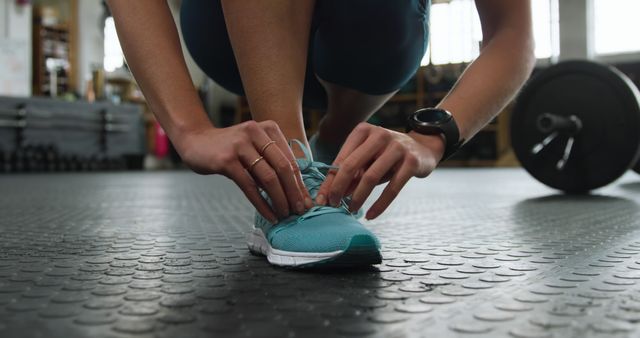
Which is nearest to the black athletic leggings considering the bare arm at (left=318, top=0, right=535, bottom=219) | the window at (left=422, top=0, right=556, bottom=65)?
the bare arm at (left=318, top=0, right=535, bottom=219)

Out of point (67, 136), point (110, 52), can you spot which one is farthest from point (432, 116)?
point (110, 52)

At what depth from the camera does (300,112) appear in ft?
2.23

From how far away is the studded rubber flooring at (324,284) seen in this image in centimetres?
41

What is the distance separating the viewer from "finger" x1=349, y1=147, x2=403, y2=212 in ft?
1.80

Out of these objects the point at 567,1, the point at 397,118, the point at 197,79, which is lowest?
the point at 397,118

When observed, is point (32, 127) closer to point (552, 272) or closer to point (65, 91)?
point (65, 91)

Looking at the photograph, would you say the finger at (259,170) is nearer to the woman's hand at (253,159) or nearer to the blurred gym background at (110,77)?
the woman's hand at (253,159)

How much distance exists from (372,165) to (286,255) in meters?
0.14

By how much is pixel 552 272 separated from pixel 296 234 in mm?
269

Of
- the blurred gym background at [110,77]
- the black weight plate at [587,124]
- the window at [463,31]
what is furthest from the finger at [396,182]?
the window at [463,31]

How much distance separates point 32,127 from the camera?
5355 millimetres

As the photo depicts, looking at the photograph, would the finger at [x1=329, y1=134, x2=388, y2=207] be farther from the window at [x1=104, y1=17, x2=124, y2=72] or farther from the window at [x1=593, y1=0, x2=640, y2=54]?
the window at [x1=104, y1=17, x2=124, y2=72]

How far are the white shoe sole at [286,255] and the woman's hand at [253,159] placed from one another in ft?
0.20

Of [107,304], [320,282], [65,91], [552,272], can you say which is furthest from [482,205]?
[65,91]
